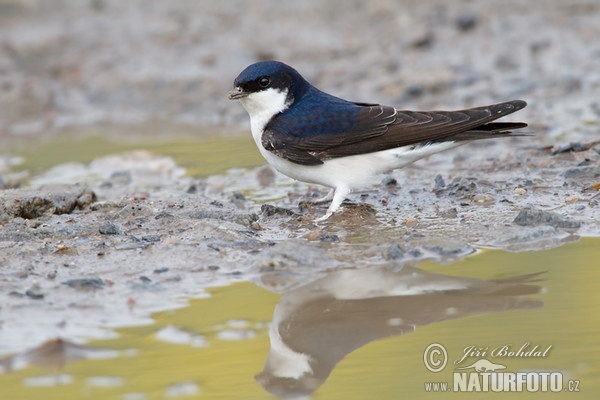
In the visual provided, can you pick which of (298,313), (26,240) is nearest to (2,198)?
(26,240)

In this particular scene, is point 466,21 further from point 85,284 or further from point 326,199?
point 85,284

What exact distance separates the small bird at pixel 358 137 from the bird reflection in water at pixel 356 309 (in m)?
0.97

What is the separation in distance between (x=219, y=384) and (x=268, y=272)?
1125mm

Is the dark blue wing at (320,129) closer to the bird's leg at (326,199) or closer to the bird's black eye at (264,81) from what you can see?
the bird's black eye at (264,81)

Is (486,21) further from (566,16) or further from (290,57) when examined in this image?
(290,57)

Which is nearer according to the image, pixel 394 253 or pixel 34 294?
pixel 34 294

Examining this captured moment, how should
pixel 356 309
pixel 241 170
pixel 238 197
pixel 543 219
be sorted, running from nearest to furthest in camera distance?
pixel 356 309, pixel 543 219, pixel 238 197, pixel 241 170

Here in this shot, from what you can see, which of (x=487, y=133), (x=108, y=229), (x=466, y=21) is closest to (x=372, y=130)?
(x=487, y=133)

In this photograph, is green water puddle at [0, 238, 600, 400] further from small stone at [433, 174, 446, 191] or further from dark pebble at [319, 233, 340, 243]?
small stone at [433, 174, 446, 191]

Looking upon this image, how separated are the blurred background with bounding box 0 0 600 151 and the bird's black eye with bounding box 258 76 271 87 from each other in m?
2.86

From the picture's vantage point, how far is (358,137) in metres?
5.16

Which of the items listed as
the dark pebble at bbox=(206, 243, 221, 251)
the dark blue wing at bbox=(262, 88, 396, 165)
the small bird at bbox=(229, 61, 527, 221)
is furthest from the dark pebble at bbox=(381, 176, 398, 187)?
the dark pebble at bbox=(206, 243, 221, 251)

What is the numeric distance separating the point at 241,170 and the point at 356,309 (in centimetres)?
298

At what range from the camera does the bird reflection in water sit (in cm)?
338
